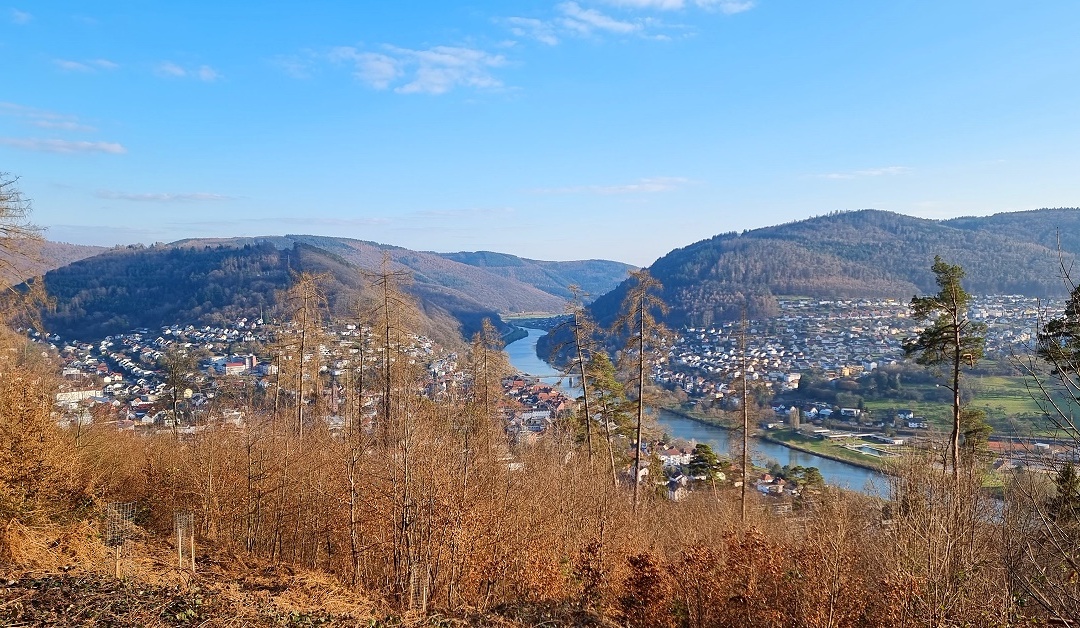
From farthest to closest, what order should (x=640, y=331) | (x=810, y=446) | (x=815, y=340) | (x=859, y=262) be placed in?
(x=859, y=262)
(x=815, y=340)
(x=810, y=446)
(x=640, y=331)

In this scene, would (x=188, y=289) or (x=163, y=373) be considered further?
(x=188, y=289)

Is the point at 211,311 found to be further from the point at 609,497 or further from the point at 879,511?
the point at 879,511

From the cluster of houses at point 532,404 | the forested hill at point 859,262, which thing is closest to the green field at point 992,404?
the cluster of houses at point 532,404

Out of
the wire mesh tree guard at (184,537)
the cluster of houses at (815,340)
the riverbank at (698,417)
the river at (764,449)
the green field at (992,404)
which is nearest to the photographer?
the wire mesh tree guard at (184,537)

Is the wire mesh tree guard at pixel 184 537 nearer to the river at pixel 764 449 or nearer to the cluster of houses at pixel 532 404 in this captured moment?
the river at pixel 764 449

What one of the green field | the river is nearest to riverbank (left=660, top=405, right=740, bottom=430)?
the river

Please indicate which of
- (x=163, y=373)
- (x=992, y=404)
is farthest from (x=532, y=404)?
(x=992, y=404)

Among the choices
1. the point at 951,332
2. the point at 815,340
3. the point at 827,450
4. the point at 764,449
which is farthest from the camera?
the point at 815,340

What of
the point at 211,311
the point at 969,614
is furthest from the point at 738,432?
the point at 211,311

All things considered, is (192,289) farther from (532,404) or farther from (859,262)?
(859,262)

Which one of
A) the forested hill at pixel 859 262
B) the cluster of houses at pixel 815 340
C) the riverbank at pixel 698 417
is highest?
the forested hill at pixel 859 262
